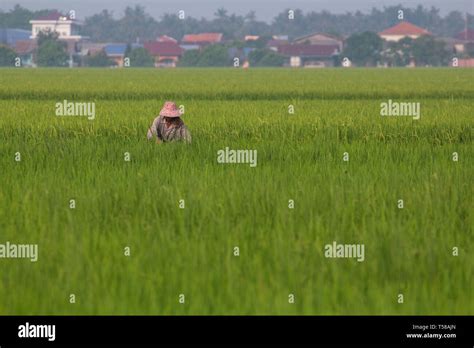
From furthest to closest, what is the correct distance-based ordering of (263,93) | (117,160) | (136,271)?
(263,93) → (117,160) → (136,271)

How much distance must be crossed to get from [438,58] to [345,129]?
99.4 m

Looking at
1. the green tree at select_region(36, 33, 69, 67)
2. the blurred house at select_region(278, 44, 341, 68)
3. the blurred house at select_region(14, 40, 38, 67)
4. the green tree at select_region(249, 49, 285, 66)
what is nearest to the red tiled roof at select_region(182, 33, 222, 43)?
the blurred house at select_region(278, 44, 341, 68)

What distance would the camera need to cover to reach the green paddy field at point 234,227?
14.5 feet

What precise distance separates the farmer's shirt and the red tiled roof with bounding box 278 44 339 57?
360ft

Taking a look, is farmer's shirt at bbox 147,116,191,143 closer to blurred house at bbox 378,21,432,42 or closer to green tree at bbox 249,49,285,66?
green tree at bbox 249,49,285,66

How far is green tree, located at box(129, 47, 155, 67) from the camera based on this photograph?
111m

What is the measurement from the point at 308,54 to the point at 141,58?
69.7ft

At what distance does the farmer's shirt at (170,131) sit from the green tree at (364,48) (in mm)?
98322

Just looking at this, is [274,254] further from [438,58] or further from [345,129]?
[438,58]

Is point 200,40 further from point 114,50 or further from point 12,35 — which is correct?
point 12,35

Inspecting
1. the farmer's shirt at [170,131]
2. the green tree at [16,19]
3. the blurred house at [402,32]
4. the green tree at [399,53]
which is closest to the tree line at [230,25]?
the green tree at [16,19]

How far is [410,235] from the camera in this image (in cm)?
561

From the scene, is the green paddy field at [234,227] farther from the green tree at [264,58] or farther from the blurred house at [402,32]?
the blurred house at [402,32]
